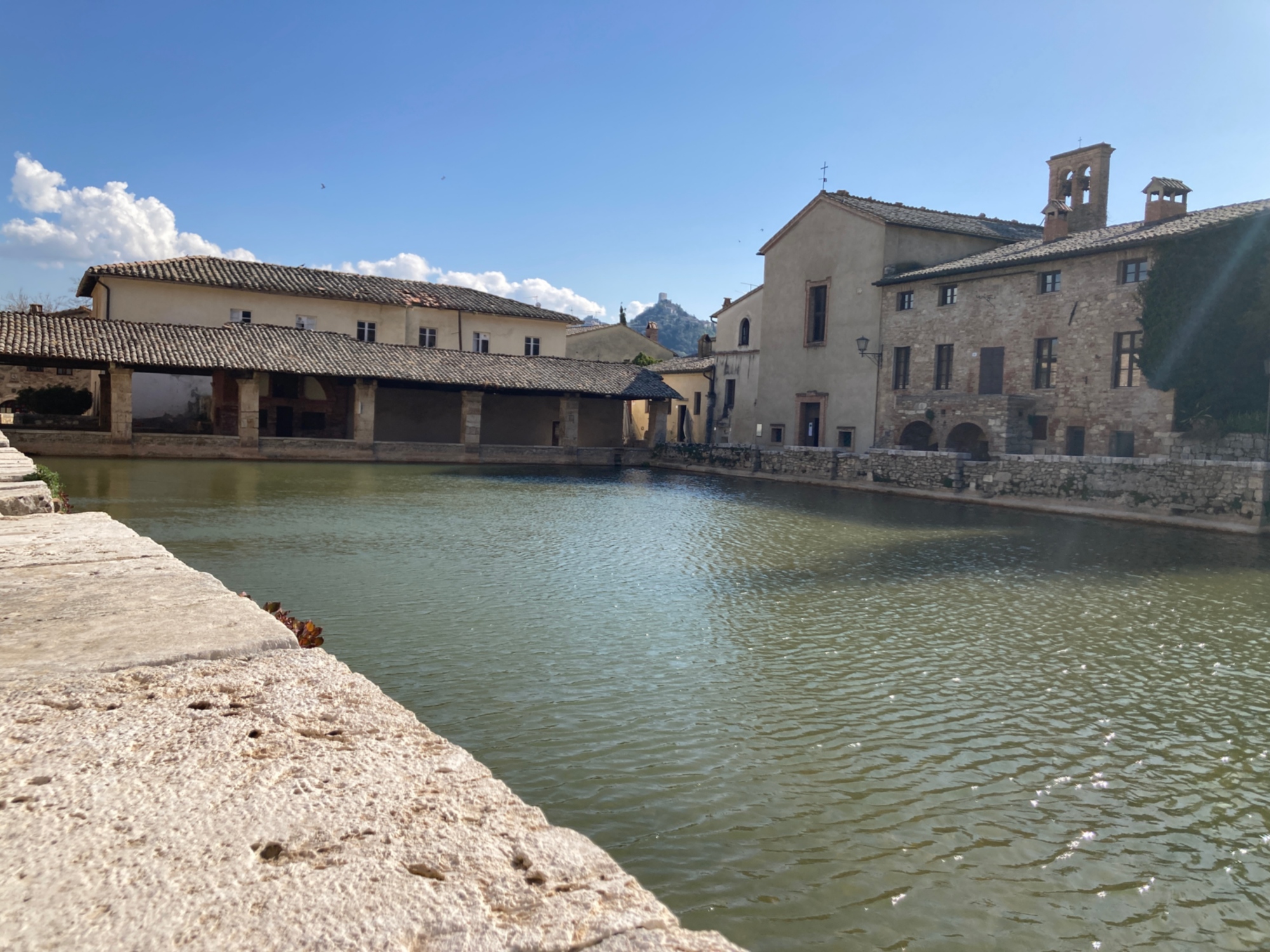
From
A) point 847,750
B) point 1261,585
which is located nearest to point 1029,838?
point 847,750

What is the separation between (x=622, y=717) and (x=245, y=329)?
29.6 m

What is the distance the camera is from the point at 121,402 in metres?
26.1

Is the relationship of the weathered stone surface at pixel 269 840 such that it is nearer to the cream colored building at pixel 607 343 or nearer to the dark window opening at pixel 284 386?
the dark window opening at pixel 284 386

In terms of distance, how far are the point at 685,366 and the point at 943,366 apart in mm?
16333

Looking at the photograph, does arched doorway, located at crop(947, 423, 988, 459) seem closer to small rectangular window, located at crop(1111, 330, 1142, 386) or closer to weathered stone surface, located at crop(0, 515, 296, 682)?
small rectangular window, located at crop(1111, 330, 1142, 386)

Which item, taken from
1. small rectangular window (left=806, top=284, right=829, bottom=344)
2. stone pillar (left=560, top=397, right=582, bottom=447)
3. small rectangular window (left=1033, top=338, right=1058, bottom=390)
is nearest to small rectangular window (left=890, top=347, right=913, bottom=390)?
small rectangular window (left=806, top=284, right=829, bottom=344)

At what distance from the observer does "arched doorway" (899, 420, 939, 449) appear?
2867 centimetres

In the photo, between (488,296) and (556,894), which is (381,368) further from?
(556,894)

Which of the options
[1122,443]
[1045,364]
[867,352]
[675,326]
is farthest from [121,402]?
[675,326]

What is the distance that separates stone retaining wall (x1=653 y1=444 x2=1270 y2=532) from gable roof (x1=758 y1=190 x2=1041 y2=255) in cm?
981

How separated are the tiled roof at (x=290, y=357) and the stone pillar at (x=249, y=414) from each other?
2.38ft

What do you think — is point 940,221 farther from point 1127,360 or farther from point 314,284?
point 314,284

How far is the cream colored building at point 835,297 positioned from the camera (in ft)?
101

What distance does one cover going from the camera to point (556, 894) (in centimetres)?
176
